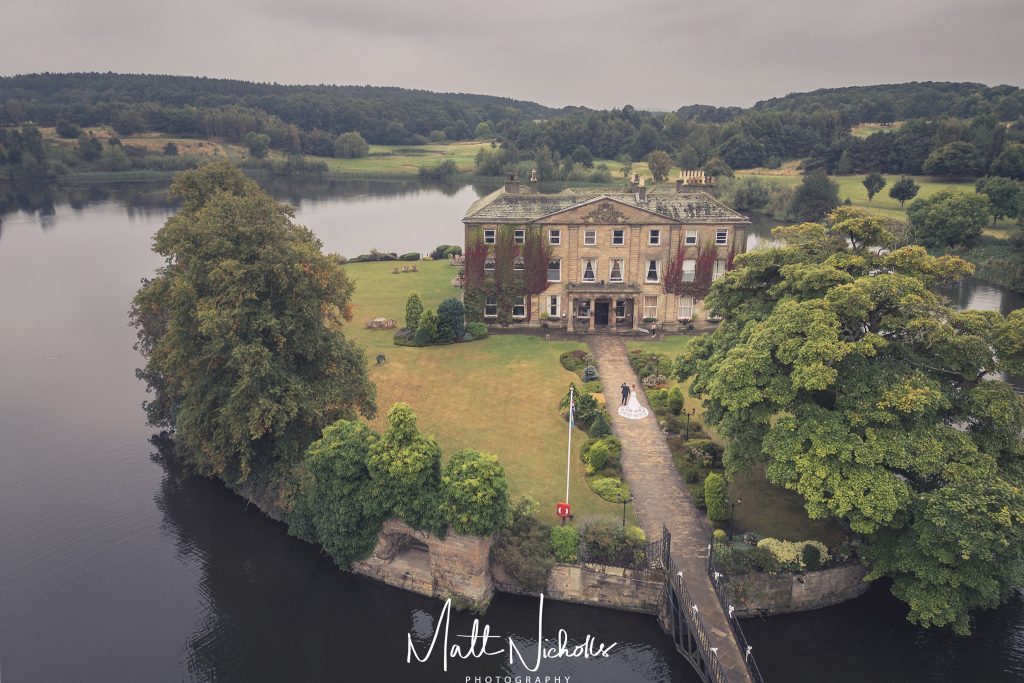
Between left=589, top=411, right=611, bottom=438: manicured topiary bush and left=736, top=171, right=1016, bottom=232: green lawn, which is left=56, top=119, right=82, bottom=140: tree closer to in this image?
left=736, top=171, right=1016, bottom=232: green lawn

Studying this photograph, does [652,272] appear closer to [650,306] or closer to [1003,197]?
[650,306]

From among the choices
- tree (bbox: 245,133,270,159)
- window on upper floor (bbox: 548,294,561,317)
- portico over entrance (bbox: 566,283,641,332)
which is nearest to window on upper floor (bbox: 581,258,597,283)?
portico over entrance (bbox: 566,283,641,332)

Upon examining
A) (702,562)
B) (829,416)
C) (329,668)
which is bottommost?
(329,668)

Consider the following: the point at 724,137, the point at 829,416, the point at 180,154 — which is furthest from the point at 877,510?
the point at 180,154

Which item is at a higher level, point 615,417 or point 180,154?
point 180,154

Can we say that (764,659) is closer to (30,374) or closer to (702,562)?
(702,562)
